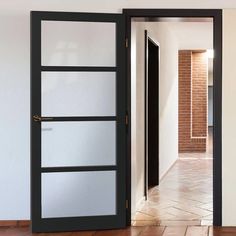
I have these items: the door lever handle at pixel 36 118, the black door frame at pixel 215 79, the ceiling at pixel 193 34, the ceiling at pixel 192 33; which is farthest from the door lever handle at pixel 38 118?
the ceiling at pixel 193 34

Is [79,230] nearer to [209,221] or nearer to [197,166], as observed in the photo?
[209,221]

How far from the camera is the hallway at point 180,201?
15.7 feet

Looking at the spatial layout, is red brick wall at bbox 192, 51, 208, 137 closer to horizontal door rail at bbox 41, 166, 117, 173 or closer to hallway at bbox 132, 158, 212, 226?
hallway at bbox 132, 158, 212, 226

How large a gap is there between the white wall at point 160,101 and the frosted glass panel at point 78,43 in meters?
0.37

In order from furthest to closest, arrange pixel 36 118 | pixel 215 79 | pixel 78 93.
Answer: pixel 215 79 < pixel 78 93 < pixel 36 118

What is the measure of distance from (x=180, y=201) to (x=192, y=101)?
6288 mm

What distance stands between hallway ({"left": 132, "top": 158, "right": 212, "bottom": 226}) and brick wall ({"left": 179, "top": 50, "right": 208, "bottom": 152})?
3.11m

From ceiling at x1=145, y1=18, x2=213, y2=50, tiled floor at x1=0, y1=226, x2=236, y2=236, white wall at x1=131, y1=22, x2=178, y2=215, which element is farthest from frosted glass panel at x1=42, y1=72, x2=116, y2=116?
ceiling at x1=145, y1=18, x2=213, y2=50

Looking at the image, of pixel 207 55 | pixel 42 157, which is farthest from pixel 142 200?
pixel 207 55

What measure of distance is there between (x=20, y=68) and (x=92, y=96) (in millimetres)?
806

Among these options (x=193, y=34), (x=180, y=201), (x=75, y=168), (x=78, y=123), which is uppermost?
(x=193, y=34)

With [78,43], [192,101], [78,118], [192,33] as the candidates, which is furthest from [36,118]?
[192,101]

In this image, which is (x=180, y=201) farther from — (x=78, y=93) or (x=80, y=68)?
(x=80, y=68)
